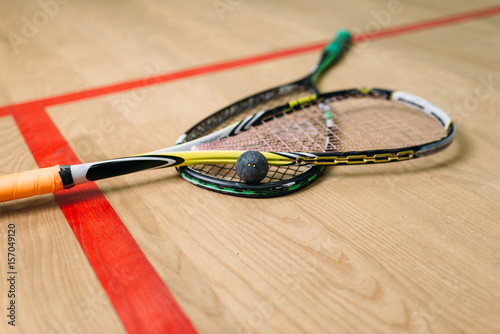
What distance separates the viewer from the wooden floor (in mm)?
748

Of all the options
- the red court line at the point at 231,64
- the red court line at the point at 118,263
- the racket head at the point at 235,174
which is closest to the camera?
the red court line at the point at 118,263

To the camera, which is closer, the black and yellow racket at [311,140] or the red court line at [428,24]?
the black and yellow racket at [311,140]

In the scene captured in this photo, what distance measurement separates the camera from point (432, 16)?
2496mm

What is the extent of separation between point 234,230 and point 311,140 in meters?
0.39

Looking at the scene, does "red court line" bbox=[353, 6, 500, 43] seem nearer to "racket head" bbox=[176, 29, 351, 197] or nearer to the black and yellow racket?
the black and yellow racket

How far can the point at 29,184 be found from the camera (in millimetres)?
910

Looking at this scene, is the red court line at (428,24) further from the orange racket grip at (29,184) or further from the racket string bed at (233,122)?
the orange racket grip at (29,184)

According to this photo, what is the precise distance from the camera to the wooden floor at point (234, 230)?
0.75 m

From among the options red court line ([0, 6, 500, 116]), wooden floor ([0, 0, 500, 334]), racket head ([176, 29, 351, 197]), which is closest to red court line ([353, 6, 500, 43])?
red court line ([0, 6, 500, 116])

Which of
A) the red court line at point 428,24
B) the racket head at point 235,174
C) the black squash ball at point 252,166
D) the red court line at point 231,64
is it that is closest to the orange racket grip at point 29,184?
the racket head at point 235,174

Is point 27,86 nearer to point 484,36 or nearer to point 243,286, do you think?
point 243,286

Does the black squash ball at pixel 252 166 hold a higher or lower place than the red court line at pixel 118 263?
higher

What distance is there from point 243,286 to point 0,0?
277cm

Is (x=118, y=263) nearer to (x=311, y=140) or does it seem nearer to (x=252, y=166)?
(x=252, y=166)
